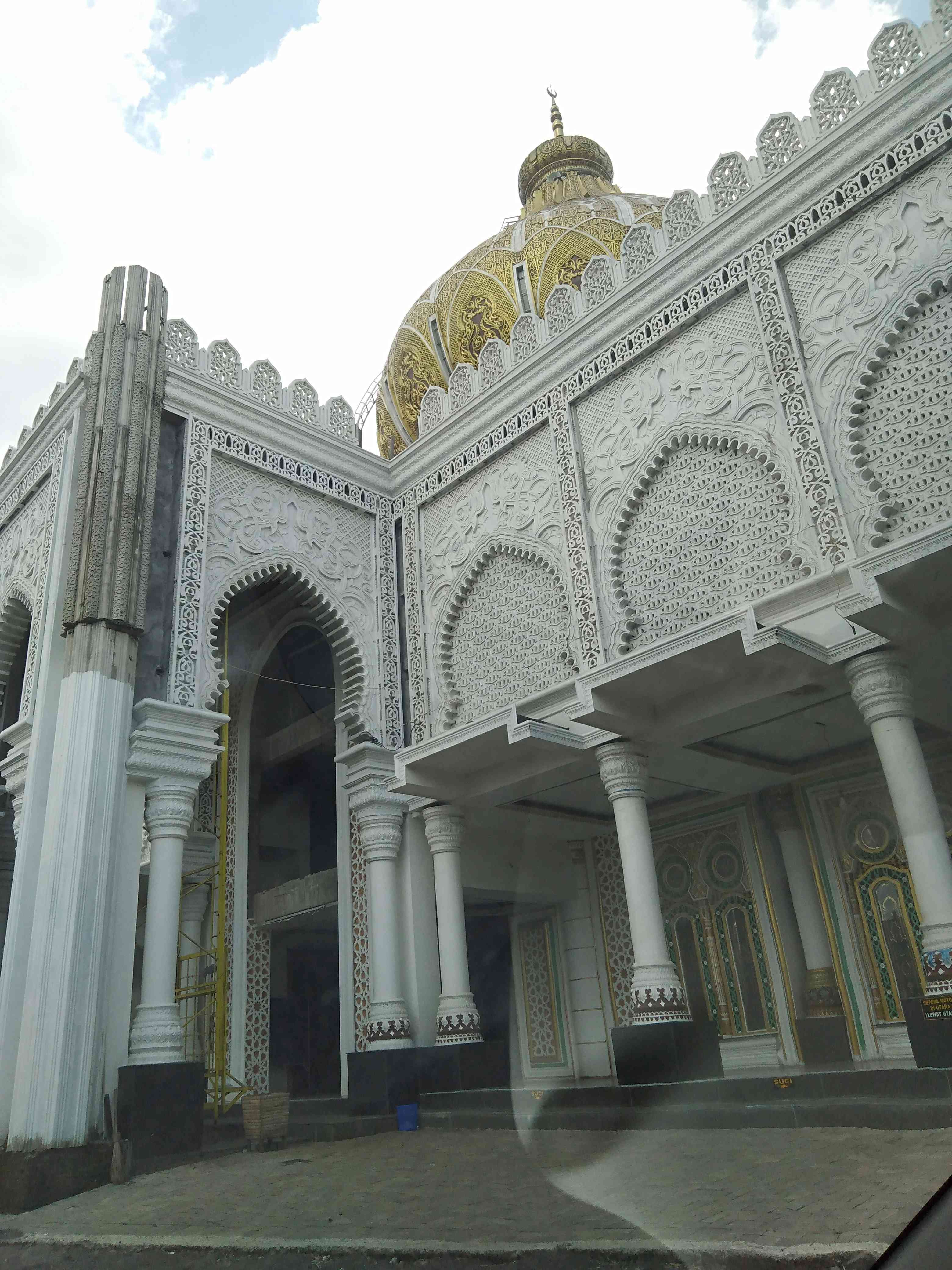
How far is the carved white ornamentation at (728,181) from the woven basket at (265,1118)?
7.34m

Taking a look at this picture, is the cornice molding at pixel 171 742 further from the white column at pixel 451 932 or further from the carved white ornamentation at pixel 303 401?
the carved white ornamentation at pixel 303 401

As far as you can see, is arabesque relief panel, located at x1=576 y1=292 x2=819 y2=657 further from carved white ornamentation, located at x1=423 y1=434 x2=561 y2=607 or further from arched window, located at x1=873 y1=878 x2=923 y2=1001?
arched window, located at x1=873 y1=878 x2=923 y2=1001

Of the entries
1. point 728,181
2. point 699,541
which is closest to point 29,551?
point 699,541

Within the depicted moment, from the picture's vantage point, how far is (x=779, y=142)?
23.1 ft

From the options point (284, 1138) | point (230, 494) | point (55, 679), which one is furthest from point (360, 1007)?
point (230, 494)

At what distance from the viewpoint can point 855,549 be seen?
595 centimetres

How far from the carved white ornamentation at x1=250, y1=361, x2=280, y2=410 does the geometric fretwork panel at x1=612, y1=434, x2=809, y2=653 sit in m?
3.74

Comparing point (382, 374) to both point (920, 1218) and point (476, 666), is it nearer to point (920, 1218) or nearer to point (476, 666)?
point (476, 666)

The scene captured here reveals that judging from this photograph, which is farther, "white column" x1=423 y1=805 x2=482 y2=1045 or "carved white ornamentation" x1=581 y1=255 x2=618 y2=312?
"carved white ornamentation" x1=581 y1=255 x2=618 y2=312

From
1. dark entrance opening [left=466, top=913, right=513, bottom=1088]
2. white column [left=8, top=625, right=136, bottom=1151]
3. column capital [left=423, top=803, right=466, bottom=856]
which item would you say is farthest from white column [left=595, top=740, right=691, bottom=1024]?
dark entrance opening [left=466, top=913, right=513, bottom=1088]

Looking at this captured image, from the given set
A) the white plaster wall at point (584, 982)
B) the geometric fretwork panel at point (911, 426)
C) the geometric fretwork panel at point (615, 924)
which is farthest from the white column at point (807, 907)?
the geometric fretwork panel at point (911, 426)

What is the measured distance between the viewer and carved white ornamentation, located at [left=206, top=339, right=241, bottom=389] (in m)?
8.72

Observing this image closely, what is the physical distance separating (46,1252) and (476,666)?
5275 mm

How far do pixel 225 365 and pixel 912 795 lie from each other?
268 inches
